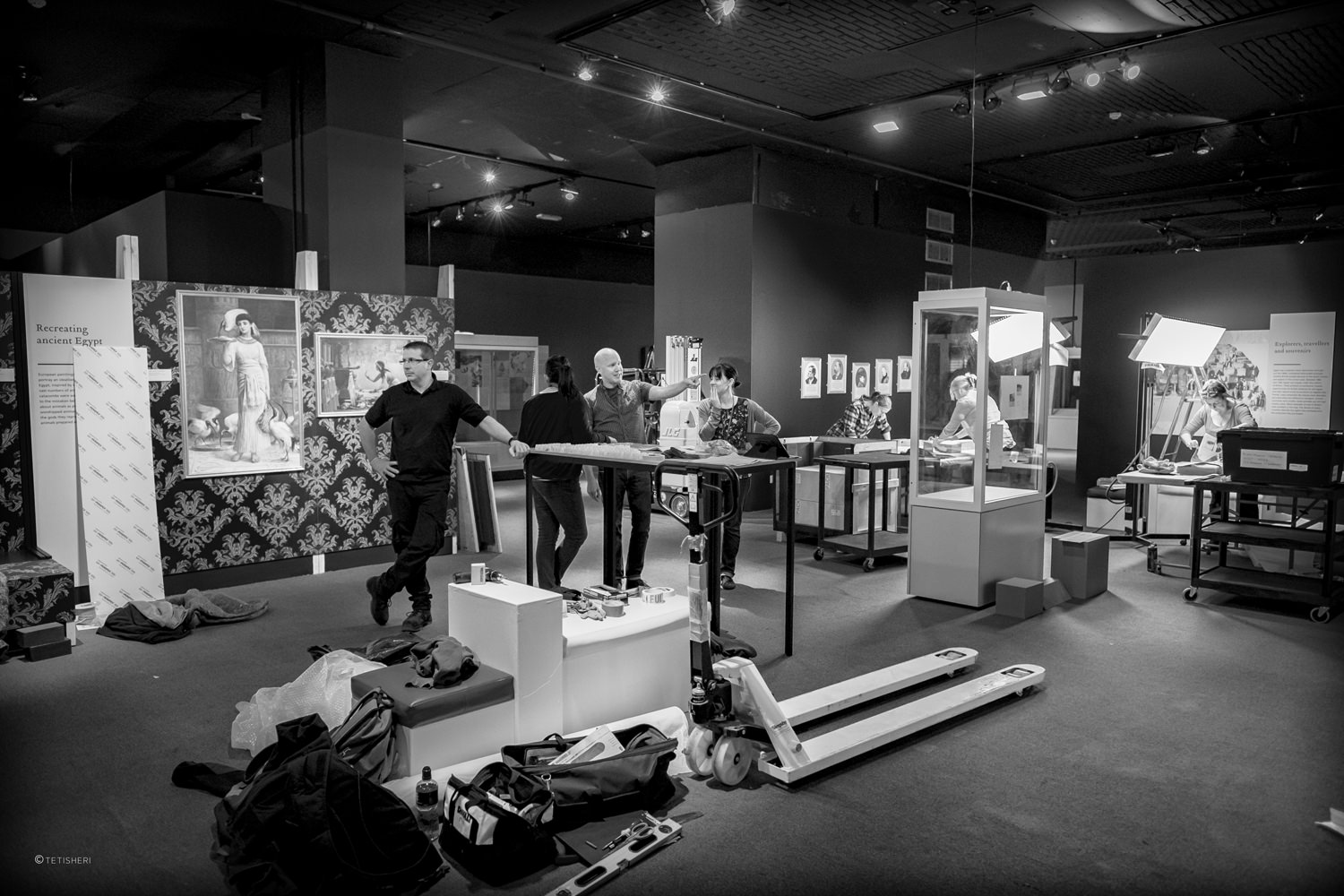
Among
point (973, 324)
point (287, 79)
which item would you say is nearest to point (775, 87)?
point (973, 324)

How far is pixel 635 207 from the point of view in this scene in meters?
13.7

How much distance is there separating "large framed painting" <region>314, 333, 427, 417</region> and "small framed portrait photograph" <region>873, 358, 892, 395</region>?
6.22 m

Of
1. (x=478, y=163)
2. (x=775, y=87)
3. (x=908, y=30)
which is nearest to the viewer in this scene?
(x=908, y=30)

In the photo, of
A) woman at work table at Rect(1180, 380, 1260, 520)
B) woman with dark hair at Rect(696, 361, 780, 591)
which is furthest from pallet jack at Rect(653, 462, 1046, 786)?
woman at work table at Rect(1180, 380, 1260, 520)

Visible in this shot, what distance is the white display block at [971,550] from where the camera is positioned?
20.6 ft

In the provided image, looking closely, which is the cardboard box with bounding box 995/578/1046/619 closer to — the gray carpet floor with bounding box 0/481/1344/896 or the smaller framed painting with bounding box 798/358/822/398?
the gray carpet floor with bounding box 0/481/1344/896

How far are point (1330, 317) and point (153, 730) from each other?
10.4m

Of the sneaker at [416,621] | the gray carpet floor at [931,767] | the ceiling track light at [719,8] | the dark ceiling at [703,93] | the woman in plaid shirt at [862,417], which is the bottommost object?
the gray carpet floor at [931,767]

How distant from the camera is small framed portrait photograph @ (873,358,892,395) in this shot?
11.7 metres

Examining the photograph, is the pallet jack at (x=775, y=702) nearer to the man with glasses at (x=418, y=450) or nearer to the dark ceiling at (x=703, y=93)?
the man with glasses at (x=418, y=450)

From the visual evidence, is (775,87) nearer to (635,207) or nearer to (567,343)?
(635,207)

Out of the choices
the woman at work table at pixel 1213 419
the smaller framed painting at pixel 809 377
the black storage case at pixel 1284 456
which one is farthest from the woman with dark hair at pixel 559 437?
the woman at work table at pixel 1213 419

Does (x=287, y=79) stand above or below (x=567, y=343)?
above

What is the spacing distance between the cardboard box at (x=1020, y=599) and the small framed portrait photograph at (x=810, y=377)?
468cm
